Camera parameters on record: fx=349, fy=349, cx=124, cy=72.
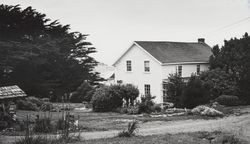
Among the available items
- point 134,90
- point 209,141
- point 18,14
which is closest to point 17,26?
point 18,14

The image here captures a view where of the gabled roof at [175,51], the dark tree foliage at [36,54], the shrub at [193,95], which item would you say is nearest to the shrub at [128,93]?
the shrub at [193,95]

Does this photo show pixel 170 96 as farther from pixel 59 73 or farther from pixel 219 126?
pixel 59 73

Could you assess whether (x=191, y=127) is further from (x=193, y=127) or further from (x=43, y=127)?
(x=43, y=127)

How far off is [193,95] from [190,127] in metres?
10.3

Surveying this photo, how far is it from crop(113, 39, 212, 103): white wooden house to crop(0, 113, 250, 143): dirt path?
14901 mm

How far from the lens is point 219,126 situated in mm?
19797

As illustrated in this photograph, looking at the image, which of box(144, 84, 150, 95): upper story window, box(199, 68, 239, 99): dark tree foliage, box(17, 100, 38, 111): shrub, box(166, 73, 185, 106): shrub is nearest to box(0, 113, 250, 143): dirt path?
box(166, 73, 185, 106): shrub

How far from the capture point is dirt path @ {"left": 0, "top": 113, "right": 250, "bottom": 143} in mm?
17109

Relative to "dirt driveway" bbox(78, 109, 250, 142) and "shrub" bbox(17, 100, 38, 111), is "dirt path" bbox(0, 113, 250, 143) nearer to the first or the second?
"dirt driveway" bbox(78, 109, 250, 142)

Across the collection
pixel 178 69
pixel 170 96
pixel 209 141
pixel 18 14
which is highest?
pixel 18 14

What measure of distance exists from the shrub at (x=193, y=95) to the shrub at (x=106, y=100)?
234 inches

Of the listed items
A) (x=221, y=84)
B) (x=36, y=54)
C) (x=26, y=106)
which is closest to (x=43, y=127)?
(x=26, y=106)

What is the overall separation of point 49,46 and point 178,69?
14873 millimetres

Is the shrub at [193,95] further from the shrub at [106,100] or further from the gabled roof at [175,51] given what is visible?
the gabled roof at [175,51]
